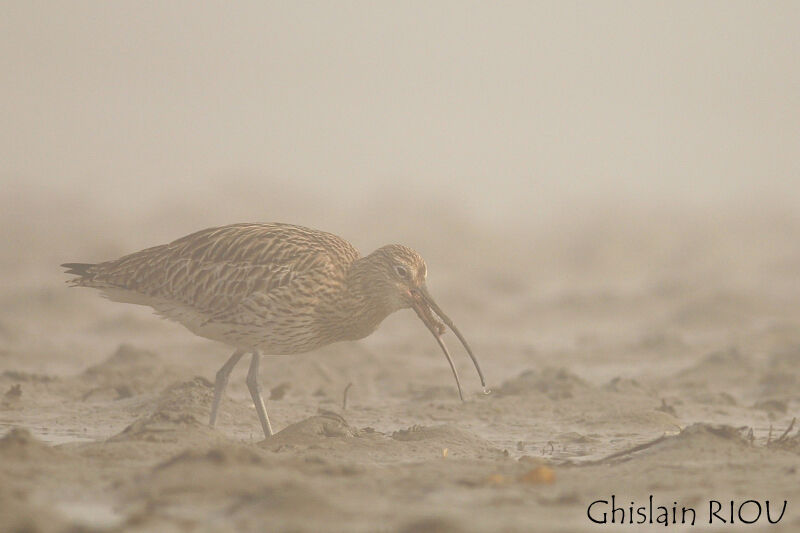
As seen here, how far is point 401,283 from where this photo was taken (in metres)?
9.11

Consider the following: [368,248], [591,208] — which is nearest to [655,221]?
[591,208]

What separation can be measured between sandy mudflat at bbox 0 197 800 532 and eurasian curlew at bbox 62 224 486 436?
59 cm

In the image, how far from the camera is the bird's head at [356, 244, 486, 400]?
908 cm

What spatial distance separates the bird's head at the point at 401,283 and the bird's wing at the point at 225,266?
0.27 m

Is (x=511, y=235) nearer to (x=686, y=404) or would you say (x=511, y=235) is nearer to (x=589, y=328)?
(x=589, y=328)

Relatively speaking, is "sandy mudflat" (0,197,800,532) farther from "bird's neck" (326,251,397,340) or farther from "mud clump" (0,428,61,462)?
"bird's neck" (326,251,397,340)

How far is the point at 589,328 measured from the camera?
63.9 ft

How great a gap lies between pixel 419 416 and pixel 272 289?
2.07 m

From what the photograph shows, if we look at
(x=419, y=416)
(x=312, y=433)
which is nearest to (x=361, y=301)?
(x=312, y=433)

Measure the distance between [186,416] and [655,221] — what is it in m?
34.9

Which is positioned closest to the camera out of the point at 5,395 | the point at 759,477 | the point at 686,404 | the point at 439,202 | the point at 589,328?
the point at 759,477

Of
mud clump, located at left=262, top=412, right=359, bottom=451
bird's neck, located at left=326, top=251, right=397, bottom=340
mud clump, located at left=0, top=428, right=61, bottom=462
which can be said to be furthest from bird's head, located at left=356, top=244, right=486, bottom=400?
mud clump, located at left=0, top=428, right=61, bottom=462

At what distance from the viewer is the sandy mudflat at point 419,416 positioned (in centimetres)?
562

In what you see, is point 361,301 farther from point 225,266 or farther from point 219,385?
point 219,385
